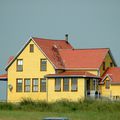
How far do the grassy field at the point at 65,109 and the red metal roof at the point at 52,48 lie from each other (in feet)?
55.3

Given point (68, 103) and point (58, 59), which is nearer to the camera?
point (68, 103)

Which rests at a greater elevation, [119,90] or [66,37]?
[66,37]

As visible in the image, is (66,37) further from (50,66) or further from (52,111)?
(52,111)

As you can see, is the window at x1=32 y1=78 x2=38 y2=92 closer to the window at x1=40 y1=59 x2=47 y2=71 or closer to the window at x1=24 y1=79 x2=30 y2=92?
the window at x1=24 y1=79 x2=30 y2=92

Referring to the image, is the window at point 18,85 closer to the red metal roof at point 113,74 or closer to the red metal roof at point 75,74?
the red metal roof at point 75,74

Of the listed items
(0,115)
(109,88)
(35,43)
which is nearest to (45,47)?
(35,43)

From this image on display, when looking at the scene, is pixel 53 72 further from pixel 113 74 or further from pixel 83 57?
pixel 113 74

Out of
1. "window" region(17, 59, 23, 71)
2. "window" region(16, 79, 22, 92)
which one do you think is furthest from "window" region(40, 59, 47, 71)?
"window" region(16, 79, 22, 92)

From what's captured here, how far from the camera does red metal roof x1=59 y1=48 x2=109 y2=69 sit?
7000 cm

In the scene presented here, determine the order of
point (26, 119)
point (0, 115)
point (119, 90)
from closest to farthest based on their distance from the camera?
point (26, 119), point (0, 115), point (119, 90)

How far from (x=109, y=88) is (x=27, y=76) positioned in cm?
944

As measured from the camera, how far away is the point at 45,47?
2771 inches

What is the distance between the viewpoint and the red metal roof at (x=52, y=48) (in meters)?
69.4

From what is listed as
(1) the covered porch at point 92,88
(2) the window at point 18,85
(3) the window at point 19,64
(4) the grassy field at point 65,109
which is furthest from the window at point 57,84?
(4) the grassy field at point 65,109
